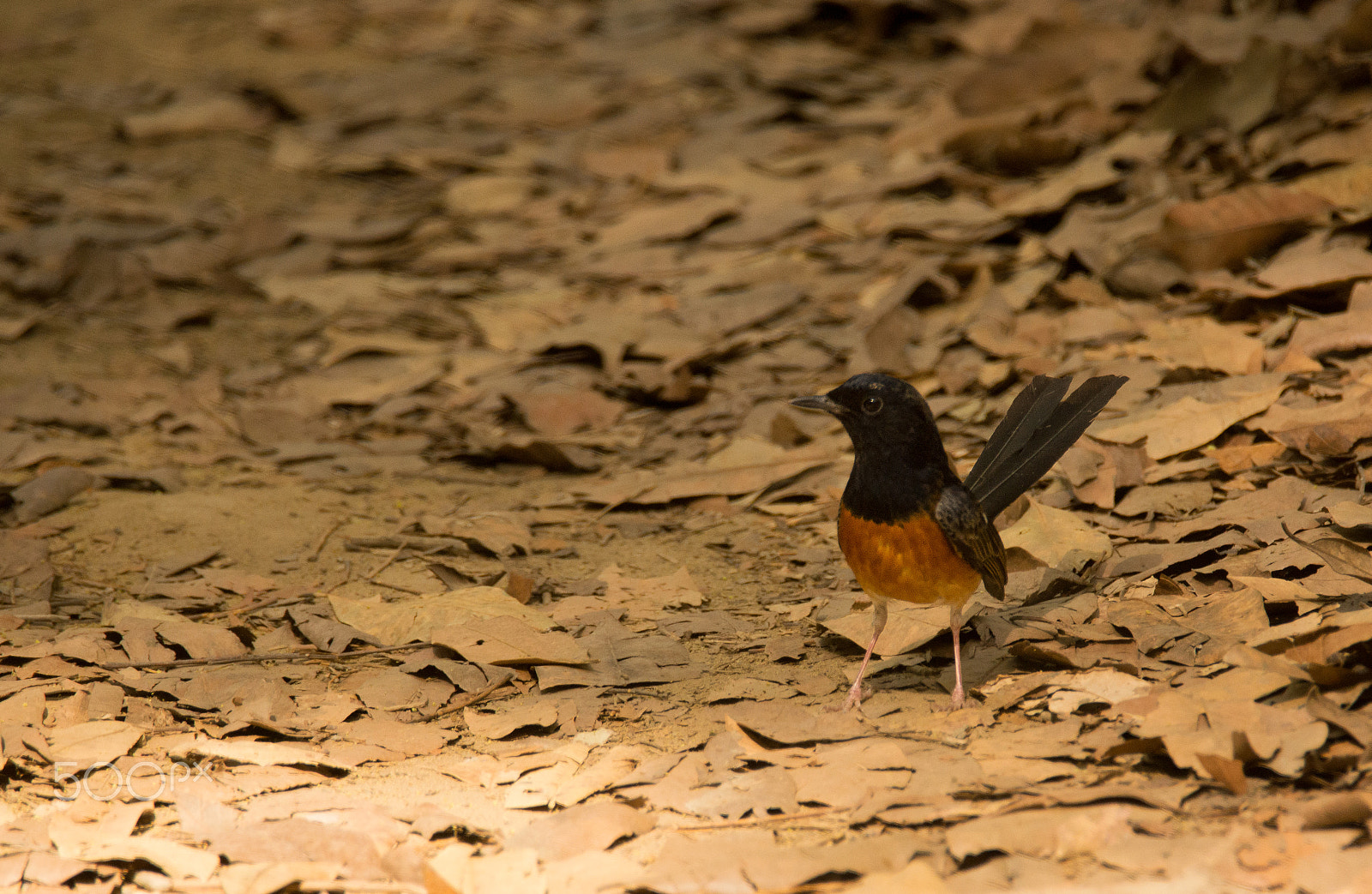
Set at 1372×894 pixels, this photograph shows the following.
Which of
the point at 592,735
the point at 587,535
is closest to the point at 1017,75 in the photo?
the point at 587,535

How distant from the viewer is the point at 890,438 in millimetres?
3693

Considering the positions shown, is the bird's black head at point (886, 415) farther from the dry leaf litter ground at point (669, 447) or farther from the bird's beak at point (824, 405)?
the dry leaf litter ground at point (669, 447)

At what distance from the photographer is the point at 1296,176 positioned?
19.0 ft

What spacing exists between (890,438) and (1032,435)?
1.65ft

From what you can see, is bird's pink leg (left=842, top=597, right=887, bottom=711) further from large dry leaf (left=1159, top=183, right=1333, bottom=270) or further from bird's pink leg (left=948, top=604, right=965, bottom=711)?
large dry leaf (left=1159, top=183, right=1333, bottom=270)

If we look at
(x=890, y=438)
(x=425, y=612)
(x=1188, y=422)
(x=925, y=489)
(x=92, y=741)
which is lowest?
(x=425, y=612)

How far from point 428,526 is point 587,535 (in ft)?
2.04

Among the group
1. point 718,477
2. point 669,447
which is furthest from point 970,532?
point 669,447

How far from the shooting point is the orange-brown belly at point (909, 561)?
141 inches

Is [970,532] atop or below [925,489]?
below

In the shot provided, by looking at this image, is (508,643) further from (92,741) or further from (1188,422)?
(1188,422)

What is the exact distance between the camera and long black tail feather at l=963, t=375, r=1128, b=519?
3.79 metres

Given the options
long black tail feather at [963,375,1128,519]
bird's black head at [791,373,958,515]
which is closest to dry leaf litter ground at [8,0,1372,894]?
long black tail feather at [963,375,1128,519]

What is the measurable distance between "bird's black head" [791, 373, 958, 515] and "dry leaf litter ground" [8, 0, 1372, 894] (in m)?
0.58
